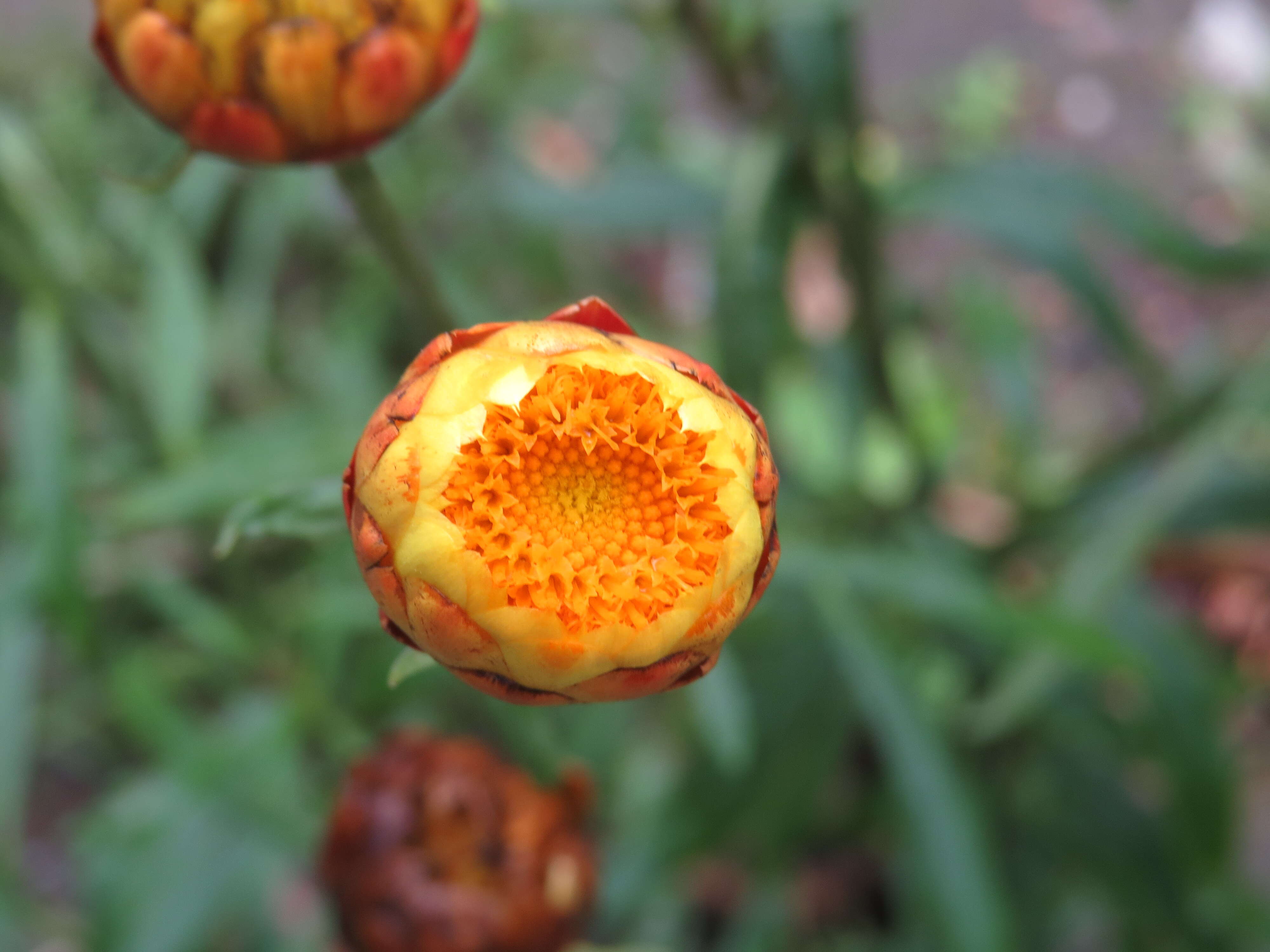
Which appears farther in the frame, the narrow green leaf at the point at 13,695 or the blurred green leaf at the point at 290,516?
the narrow green leaf at the point at 13,695

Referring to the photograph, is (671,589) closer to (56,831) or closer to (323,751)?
(323,751)

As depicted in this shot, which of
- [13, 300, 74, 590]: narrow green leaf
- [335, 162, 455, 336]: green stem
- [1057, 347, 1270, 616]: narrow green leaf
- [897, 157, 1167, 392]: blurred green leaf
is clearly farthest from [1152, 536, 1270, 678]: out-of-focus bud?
[13, 300, 74, 590]: narrow green leaf

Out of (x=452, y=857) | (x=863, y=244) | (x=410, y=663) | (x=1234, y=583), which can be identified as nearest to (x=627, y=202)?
(x=863, y=244)

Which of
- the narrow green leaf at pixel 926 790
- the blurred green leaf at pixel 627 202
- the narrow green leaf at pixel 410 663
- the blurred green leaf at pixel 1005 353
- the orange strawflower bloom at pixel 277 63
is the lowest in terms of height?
the narrow green leaf at pixel 926 790

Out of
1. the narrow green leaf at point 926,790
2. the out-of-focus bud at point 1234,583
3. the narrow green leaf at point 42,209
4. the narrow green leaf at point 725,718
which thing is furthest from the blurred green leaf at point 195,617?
the out-of-focus bud at point 1234,583

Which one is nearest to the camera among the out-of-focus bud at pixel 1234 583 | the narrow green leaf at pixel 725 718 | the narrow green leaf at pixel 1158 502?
the narrow green leaf at pixel 725 718

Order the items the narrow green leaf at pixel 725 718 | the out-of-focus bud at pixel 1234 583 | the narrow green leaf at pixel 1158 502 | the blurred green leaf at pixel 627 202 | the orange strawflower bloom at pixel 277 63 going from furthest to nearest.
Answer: the out-of-focus bud at pixel 1234 583, the blurred green leaf at pixel 627 202, the narrow green leaf at pixel 1158 502, the narrow green leaf at pixel 725 718, the orange strawflower bloom at pixel 277 63

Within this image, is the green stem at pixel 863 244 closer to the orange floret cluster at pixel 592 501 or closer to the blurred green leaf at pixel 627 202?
the blurred green leaf at pixel 627 202

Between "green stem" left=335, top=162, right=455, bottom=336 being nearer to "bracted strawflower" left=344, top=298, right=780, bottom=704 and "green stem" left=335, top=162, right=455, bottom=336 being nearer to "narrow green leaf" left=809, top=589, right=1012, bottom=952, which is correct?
"bracted strawflower" left=344, top=298, right=780, bottom=704
